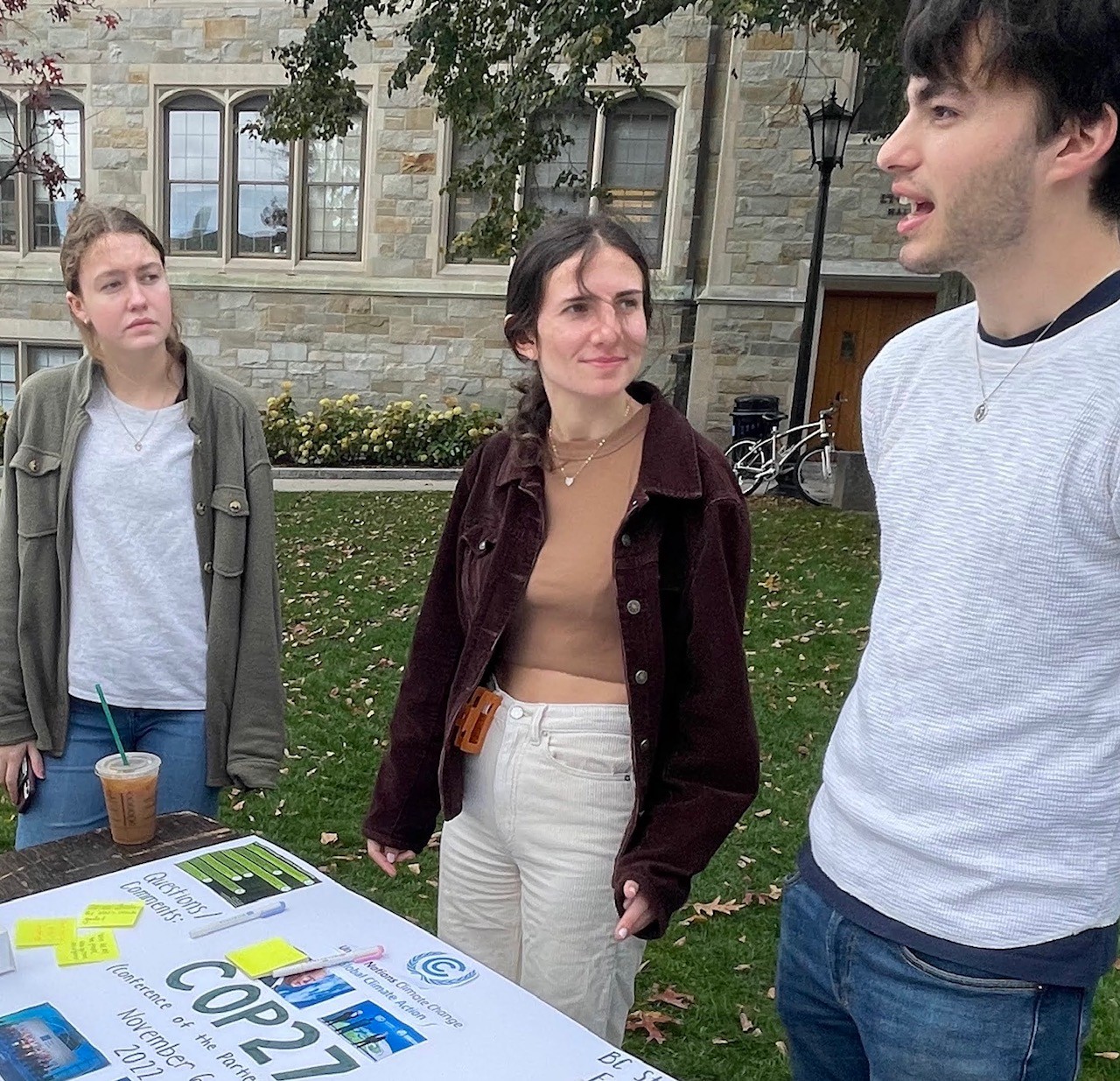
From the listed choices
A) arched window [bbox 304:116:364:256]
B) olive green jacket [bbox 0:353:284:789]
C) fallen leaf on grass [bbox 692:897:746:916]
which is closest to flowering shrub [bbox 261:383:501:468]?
arched window [bbox 304:116:364:256]

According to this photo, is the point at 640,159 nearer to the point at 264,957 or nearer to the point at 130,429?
the point at 130,429

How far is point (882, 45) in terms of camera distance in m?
6.80

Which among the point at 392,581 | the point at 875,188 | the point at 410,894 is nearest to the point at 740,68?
the point at 875,188

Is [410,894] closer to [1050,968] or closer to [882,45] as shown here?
[1050,968]

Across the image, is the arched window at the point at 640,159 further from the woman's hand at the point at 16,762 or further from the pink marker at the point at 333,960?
the pink marker at the point at 333,960

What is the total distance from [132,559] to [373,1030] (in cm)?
126

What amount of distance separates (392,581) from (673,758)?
5.23 meters

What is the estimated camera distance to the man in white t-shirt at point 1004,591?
1092mm

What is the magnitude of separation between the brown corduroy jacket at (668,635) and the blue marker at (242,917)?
0.37 meters

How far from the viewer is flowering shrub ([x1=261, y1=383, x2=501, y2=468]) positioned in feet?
37.2

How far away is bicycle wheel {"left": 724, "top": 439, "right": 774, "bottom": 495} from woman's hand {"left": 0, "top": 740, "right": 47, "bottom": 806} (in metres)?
8.33

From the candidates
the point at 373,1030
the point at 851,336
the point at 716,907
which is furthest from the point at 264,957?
the point at 851,336

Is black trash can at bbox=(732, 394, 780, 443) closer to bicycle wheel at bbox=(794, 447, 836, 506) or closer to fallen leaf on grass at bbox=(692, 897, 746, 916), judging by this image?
bicycle wheel at bbox=(794, 447, 836, 506)

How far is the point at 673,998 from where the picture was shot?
2.95 m
